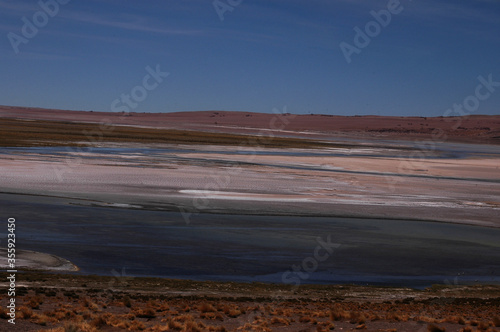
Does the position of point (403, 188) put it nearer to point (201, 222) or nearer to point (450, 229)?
point (450, 229)

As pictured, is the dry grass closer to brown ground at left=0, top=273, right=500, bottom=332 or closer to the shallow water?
the shallow water

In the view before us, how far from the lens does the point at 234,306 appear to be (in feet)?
38.6

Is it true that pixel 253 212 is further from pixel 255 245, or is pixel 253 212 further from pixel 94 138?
pixel 94 138

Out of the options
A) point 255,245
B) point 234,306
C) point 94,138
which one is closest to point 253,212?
point 255,245

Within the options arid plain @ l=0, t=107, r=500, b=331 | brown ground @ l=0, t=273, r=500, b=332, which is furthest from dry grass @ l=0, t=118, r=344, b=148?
brown ground @ l=0, t=273, r=500, b=332

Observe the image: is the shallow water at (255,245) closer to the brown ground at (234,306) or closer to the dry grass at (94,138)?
the brown ground at (234,306)

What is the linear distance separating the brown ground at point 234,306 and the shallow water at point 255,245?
92cm

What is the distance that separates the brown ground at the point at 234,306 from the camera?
32.9 feet

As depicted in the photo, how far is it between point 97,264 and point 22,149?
3430 cm

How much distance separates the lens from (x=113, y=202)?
24.1 metres

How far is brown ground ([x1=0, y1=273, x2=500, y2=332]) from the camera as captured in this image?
32.9 feet

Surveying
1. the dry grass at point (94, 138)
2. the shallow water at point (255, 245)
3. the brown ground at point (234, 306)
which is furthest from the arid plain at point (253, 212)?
the dry grass at point (94, 138)

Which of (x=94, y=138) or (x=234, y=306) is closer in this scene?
(x=234, y=306)

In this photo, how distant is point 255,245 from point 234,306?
5965mm
